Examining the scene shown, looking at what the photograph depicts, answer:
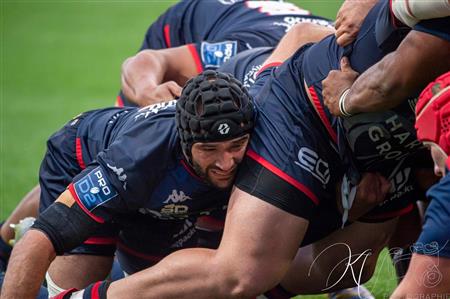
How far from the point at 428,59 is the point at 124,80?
2.52 meters

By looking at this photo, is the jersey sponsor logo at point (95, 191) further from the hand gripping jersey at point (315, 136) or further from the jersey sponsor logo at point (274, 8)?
the jersey sponsor logo at point (274, 8)

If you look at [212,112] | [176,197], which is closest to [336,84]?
[212,112]

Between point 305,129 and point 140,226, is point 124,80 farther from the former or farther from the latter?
point 305,129

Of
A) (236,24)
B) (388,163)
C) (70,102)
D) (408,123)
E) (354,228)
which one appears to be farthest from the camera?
(70,102)

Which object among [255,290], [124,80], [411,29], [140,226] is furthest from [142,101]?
[411,29]

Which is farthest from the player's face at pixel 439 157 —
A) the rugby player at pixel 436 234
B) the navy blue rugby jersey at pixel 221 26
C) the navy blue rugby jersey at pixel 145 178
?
the navy blue rugby jersey at pixel 221 26

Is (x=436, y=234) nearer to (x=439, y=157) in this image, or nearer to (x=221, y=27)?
(x=439, y=157)

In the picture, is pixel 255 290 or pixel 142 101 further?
pixel 142 101

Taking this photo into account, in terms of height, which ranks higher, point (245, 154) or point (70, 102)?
point (245, 154)

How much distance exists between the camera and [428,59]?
11.9ft

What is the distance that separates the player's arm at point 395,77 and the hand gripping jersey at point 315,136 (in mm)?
120

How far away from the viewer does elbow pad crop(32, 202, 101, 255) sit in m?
4.19

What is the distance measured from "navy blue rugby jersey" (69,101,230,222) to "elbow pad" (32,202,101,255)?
39mm

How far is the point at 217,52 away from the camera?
19.0 feet
